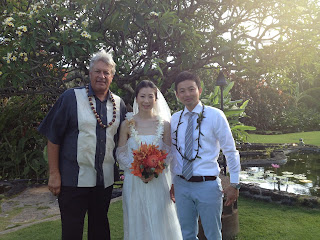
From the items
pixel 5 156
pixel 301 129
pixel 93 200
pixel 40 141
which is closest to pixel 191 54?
pixel 93 200

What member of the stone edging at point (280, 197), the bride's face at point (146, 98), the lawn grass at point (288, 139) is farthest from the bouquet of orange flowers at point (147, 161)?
the lawn grass at point (288, 139)

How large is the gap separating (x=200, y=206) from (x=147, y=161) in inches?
22.8

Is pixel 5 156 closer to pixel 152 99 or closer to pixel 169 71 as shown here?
pixel 169 71

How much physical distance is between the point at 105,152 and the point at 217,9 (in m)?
3.85

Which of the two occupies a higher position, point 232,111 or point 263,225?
point 232,111

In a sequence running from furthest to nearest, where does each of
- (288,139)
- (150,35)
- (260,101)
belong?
(260,101), (288,139), (150,35)

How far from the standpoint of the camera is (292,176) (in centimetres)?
665

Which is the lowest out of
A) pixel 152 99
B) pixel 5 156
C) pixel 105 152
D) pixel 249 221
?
pixel 249 221

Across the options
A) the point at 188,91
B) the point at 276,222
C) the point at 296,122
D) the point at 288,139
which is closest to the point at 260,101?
the point at 296,122

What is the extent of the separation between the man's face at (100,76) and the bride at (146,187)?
1.08ft

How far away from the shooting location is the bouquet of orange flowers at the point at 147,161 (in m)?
2.65

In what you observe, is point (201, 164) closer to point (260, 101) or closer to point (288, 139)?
point (288, 139)

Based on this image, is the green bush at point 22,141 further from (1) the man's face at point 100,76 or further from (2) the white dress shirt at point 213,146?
(2) the white dress shirt at point 213,146

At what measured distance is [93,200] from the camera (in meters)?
2.80
